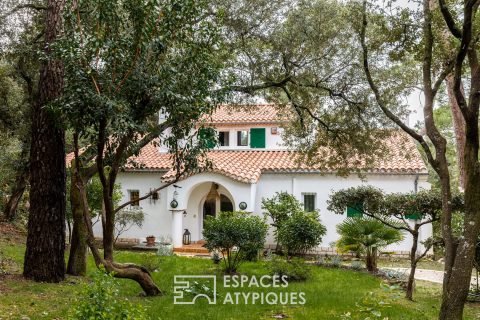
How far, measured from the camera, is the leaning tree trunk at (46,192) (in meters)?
9.27

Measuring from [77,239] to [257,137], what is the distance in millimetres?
14745

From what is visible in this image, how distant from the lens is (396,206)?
10859 mm

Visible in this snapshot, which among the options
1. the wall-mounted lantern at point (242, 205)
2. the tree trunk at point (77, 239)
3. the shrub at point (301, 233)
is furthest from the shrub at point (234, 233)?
the wall-mounted lantern at point (242, 205)

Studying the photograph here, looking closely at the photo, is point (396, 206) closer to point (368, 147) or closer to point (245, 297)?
point (368, 147)

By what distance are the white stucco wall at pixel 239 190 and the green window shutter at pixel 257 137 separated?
3227mm

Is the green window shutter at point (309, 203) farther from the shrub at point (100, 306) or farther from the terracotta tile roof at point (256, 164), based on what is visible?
the shrub at point (100, 306)

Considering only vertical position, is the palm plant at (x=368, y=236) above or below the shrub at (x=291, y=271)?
above

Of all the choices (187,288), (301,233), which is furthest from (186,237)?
(187,288)

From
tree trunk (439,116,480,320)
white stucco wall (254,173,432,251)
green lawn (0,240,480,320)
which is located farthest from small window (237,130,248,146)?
tree trunk (439,116,480,320)

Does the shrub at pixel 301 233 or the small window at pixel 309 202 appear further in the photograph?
the small window at pixel 309 202

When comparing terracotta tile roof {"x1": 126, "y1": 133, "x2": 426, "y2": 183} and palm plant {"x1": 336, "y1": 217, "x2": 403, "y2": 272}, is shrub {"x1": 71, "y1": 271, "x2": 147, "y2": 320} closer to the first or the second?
palm plant {"x1": 336, "y1": 217, "x2": 403, "y2": 272}

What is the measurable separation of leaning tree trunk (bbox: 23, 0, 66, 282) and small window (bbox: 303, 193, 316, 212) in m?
13.3

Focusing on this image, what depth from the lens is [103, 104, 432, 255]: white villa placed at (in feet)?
65.1

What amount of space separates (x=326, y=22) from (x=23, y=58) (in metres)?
10.7
